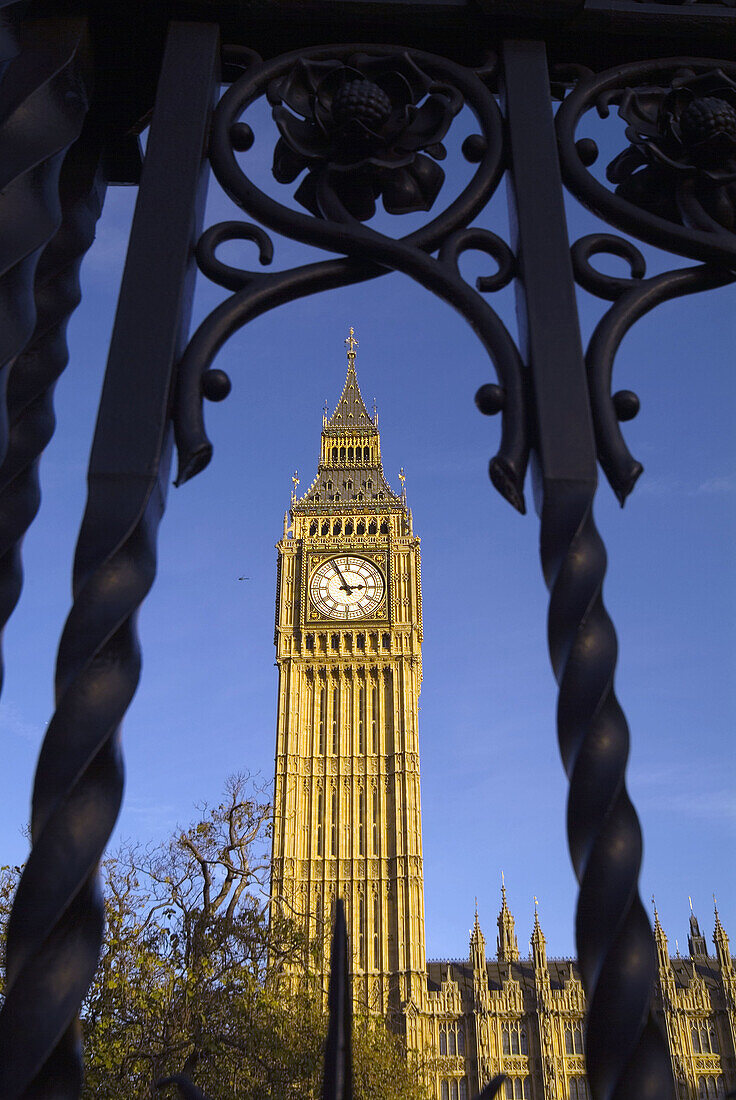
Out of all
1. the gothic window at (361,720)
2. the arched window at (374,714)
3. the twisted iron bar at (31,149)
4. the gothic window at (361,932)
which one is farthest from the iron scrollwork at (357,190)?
the arched window at (374,714)

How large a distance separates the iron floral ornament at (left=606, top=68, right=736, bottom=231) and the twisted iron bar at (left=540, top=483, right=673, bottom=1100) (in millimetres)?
677

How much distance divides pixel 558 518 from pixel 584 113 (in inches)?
33.2

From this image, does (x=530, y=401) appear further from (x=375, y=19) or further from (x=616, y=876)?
(x=375, y=19)

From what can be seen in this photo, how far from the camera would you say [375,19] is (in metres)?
1.85

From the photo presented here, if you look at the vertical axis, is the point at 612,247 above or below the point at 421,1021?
below

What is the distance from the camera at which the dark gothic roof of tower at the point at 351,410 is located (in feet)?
150

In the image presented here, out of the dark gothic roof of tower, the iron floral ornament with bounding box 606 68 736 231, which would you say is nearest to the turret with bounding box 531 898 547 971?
the dark gothic roof of tower

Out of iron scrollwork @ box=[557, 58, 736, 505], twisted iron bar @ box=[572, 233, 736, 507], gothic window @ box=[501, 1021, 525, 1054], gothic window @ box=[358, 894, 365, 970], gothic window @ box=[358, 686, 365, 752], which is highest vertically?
gothic window @ box=[358, 686, 365, 752]

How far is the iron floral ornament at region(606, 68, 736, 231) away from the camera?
5.78 feet

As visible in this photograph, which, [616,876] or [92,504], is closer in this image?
[616,876]

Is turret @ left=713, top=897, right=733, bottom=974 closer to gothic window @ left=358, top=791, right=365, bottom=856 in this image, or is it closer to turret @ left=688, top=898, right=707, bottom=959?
turret @ left=688, top=898, right=707, bottom=959

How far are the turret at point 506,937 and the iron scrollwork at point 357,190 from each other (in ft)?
144

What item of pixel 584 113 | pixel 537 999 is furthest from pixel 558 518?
pixel 537 999

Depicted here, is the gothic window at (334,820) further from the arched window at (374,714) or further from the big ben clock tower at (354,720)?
the arched window at (374,714)
